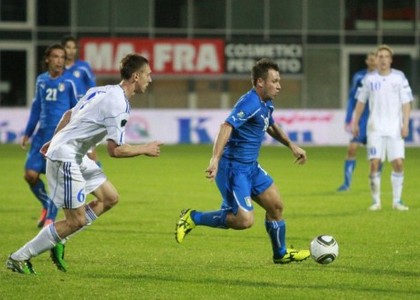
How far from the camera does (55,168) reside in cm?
1013

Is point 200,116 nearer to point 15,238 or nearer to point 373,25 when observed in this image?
point 373,25

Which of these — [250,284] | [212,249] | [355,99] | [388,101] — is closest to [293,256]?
[250,284]

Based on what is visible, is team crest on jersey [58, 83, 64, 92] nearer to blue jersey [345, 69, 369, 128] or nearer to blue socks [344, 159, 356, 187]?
blue jersey [345, 69, 369, 128]

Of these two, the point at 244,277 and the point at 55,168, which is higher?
the point at 55,168

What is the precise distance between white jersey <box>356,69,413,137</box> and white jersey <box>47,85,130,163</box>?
7260 millimetres

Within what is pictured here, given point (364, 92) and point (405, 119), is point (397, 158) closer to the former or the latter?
point (405, 119)

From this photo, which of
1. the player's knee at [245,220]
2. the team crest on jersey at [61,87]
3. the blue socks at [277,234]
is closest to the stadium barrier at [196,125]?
the team crest on jersey at [61,87]

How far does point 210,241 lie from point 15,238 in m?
2.10

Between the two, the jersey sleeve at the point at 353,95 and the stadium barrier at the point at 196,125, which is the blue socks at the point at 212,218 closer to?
the jersey sleeve at the point at 353,95

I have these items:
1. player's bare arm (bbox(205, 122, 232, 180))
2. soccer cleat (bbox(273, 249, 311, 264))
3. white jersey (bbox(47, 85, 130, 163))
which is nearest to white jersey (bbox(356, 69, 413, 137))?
soccer cleat (bbox(273, 249, 311, 264))

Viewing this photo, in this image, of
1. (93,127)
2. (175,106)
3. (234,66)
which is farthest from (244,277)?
(175,106)

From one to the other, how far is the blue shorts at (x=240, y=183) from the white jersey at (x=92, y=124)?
1.42 m

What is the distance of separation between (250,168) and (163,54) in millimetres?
27779

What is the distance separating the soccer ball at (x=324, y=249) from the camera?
434 inches
